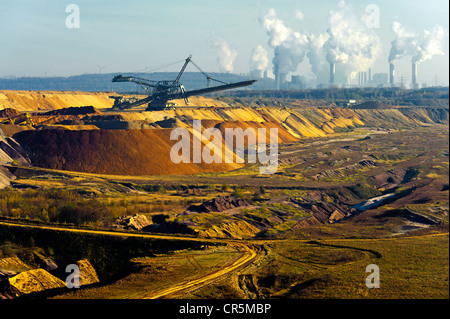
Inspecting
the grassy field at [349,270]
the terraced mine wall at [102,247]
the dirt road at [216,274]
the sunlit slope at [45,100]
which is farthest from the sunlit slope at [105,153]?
the sunlit slope at [45,100]

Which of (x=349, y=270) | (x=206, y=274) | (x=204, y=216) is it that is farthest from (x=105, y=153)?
(x=349, y=270)

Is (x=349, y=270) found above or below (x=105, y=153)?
→ below

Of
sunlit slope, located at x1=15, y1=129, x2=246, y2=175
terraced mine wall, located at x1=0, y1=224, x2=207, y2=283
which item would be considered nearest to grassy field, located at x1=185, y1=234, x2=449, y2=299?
terraced mine wall, located at x1=0, y1=224, x2=207, y2=283

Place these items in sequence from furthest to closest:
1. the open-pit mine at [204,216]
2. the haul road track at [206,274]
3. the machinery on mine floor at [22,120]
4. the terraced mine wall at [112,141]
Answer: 1. the machinery on mine floor at [22,120]
2. the terraced mine wall at [112,141]
3. the open-pit mine at [204,216]
4. the haul road track at [206,274]

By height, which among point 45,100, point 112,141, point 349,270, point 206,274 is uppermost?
point 45,100

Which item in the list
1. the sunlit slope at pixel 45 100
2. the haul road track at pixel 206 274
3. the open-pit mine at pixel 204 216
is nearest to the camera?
the haul road track at pixel 206 274

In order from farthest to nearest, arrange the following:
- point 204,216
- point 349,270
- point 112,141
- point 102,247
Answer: point 112,141 → point 204,216 → point 102,247 → point 349,270

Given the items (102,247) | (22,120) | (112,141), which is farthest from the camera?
(22,120)

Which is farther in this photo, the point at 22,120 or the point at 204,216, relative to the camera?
the point at 22,120

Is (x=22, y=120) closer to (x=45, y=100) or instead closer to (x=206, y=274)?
(x=45, y=100)

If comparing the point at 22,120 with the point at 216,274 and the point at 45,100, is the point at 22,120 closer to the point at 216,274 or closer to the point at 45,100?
the point at 45,100

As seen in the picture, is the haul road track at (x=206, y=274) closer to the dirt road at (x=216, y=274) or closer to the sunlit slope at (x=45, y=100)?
the dirt road at (x=216, y=274)
